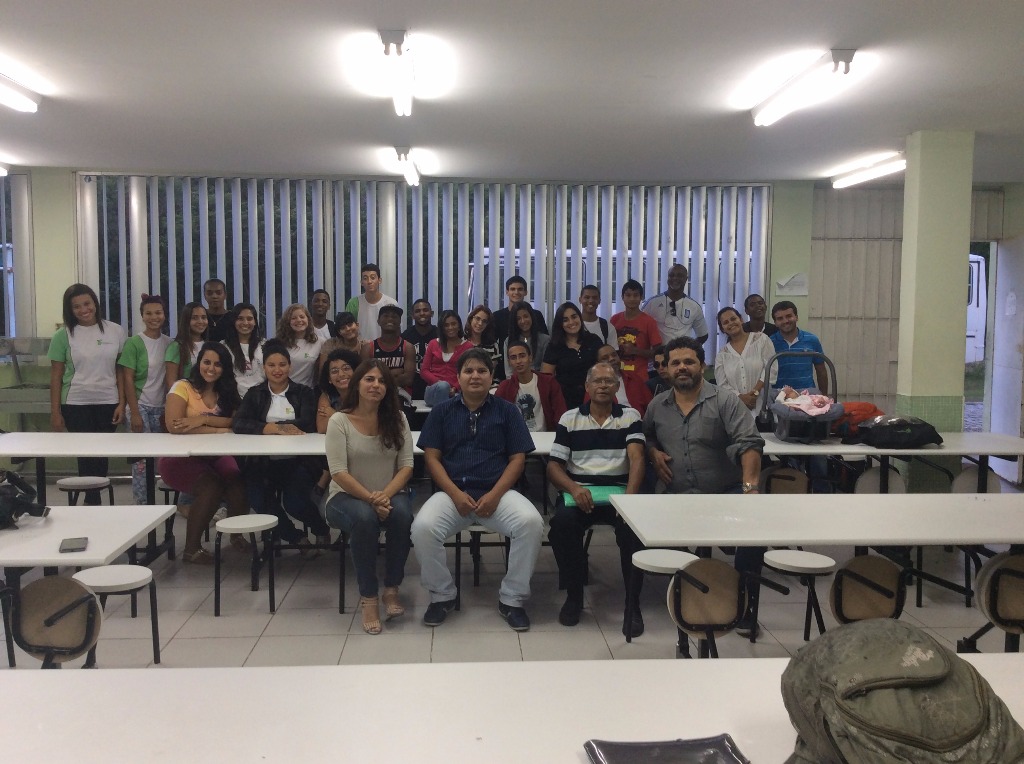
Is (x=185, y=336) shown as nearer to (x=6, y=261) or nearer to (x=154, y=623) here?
(x=154, y=623)

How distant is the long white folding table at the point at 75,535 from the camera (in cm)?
247

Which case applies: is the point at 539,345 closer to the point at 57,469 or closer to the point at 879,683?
the point at 57,469

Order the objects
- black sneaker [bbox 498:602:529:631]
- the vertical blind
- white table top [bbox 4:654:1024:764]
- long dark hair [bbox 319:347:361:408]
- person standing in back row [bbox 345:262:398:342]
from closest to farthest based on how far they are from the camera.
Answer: white table top [bbox 4:654:1024:764], black sneaker [bbox 498:602:529:631], long dark hair [bbox 319:347:361:408], person standing in back row [bbox 345:262:398:342], the vertical blind

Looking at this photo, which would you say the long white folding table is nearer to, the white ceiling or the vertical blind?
the white ceiling

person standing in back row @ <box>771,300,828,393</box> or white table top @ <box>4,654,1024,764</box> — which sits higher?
person standing in back row @ <box>771,300,828,393</box>

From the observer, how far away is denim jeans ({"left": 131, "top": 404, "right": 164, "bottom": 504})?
18.0 feet

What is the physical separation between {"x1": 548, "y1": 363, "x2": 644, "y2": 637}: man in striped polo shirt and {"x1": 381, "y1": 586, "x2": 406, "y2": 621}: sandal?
74 cm

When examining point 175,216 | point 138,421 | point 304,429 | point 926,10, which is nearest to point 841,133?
point 926,10

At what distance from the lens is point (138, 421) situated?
18.0 ft

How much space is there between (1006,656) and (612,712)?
0.90 metres

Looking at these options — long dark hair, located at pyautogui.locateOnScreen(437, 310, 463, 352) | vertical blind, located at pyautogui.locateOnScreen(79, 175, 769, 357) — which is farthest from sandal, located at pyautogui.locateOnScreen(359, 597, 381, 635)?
vertical blind, located at pyautogui.locateOnScreen(79, 175, 769, 357)

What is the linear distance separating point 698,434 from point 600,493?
1.75 ft

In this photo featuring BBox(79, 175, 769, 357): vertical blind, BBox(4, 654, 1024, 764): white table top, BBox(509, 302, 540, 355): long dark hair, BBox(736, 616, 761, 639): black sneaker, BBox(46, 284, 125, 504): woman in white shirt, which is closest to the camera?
BBox(4, 654, 1024, 764): white table top

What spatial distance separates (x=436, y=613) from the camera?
12.3 ft
